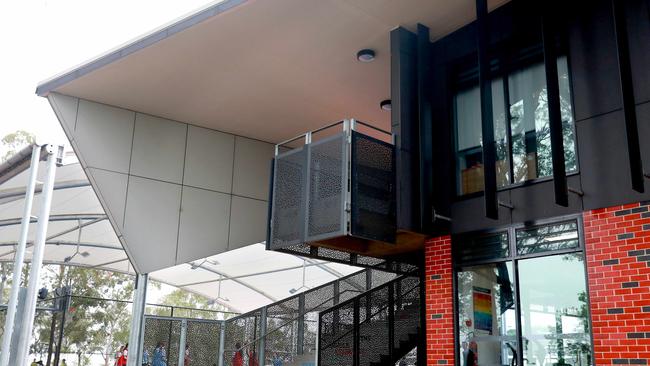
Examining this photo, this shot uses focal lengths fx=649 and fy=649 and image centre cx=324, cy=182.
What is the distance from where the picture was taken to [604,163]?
8883mm

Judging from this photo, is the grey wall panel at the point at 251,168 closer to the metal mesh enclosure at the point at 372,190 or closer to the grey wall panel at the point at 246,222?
the grey wall panel at the point at 246,222

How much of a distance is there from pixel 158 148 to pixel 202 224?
2237 mm

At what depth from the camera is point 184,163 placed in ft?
54.5

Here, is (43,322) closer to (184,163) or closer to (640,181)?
(184,163)

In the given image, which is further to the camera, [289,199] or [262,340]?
[262,340]

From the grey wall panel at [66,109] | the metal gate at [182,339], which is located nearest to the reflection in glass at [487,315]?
the metal gate at [182,339]

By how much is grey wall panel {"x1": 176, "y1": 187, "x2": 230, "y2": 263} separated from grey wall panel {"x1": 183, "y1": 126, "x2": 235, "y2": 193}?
0.85 feet

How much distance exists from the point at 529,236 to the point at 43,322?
126ft

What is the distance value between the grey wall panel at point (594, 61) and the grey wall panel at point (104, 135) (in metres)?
10.3

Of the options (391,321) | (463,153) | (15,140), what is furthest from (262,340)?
(15,140)

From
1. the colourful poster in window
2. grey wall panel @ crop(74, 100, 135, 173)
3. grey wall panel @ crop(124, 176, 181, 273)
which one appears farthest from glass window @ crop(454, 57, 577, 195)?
grey wall panel @ crop(74, 100, 135, 173)

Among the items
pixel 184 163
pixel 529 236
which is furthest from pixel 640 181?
pixel 184 163

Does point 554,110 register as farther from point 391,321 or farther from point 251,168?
point 251,168

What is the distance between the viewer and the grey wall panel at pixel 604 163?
28.4 ft
